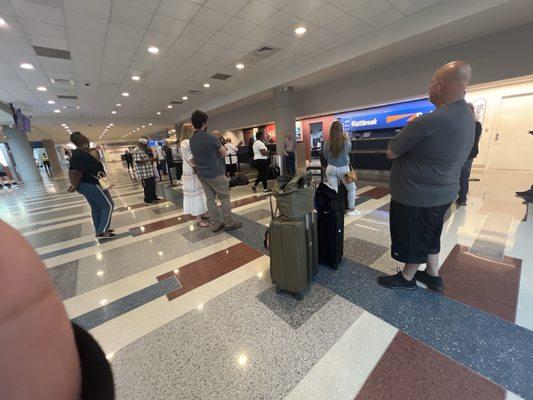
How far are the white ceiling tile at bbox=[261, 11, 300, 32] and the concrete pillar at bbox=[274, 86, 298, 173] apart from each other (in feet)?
9.77

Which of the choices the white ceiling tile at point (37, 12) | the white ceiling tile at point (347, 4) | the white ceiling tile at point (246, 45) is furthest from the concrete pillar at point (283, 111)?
the white ceiling tile at point (37, 12)

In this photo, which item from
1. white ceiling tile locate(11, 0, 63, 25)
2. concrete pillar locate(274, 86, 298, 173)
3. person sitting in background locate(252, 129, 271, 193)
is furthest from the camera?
concrete pillar locate(274, 86, 298, 173)

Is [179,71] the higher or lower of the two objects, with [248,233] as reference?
higher

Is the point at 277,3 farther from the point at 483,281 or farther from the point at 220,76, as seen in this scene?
the point at 483,281

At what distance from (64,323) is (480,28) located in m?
6.10

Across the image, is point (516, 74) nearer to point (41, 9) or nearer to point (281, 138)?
point (281, 138)

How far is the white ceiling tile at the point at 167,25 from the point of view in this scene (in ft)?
12.1

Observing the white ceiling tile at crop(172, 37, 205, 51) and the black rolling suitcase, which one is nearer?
the black rolling suitcase

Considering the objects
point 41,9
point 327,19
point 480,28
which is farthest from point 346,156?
point 41,9

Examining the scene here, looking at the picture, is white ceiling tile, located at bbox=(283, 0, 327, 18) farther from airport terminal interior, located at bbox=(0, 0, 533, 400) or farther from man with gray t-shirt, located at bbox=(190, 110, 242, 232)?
man with gray t-shirt, located at bbox=(190, 110, 242, 232)

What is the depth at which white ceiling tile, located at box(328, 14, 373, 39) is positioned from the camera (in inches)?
160

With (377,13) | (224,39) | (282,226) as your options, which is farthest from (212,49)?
(282,226)

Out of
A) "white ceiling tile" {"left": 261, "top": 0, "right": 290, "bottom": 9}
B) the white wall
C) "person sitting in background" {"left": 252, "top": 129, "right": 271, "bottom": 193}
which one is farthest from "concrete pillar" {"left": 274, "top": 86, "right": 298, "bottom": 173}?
"white ceiling tile" {"left": 261, "top": 0, "right": 290, "bottom": 9}

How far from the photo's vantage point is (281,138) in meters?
7.83
